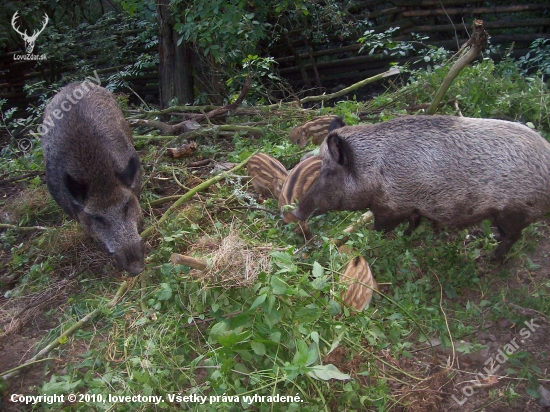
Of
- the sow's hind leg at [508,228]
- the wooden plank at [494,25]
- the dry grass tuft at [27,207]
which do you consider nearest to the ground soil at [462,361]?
the sow's hind leg at [508,228]

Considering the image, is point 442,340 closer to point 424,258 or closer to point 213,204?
point 424,258

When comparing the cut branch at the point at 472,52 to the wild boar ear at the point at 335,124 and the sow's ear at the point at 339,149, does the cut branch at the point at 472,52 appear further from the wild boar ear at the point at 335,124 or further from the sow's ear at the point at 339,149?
the sow's ear at the point at 339,149

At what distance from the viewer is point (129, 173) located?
4.35 meters

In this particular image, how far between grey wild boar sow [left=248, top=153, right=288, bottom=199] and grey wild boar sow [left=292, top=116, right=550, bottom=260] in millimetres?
473

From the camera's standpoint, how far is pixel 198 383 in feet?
8.86

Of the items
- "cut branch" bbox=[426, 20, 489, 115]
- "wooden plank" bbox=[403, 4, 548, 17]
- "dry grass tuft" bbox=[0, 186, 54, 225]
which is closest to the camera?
"cut branch" bbox=[426, 20, 489, 115]

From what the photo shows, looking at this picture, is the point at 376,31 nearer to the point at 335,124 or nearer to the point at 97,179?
the point at 335,124

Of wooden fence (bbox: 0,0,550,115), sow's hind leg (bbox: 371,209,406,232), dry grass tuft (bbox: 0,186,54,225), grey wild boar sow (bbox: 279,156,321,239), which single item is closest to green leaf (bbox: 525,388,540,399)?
sow's hind leg (bbox: 371,209,406,232)

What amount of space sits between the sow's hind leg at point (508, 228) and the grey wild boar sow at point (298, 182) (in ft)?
4.80

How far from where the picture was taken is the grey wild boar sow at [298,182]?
4117 millimetres

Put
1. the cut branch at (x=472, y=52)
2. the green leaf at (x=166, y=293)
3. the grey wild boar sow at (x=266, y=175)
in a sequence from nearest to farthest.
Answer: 1. the green leaf at (x=166, y=293)
2. the cut branch at (x=472, y=52)
3. the grey wild boar sow at (x=266, y=175)

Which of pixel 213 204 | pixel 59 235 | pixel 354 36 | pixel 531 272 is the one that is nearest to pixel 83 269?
pixel 59 235

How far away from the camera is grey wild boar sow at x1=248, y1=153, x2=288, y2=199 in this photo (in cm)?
448

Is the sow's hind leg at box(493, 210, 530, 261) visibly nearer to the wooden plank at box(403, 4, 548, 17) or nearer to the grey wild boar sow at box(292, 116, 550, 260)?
the grey wild boar sow at box(292, 116, 550, 260)
